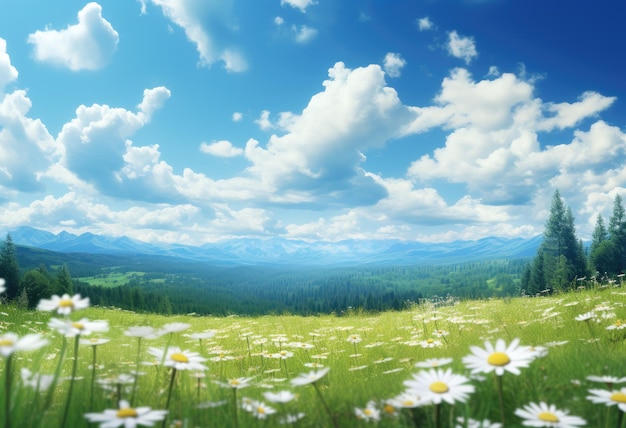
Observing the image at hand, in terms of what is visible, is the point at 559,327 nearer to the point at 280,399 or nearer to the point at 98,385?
the point at 280,399

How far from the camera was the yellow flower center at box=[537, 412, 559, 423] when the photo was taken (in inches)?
84.1

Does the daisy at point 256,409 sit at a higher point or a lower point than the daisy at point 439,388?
lower

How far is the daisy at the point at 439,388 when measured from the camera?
221 cm

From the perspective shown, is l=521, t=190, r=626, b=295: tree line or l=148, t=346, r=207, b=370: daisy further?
l=521, t=190, r=626, b=295: tree line

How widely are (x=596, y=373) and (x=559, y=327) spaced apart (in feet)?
18.1

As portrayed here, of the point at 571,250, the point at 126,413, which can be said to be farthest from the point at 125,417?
the point at 571,250

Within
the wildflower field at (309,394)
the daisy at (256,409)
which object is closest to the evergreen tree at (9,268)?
the wildflower field at (309,394)

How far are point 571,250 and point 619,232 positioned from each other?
11113 mm

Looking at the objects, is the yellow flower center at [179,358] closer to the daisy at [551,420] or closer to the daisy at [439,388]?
the daisy at [439,388]

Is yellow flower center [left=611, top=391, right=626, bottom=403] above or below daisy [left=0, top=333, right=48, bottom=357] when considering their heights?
below

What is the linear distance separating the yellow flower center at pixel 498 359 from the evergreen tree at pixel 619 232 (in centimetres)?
7699

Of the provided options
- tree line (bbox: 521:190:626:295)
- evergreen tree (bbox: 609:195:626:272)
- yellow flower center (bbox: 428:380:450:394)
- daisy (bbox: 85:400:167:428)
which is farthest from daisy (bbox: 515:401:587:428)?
evergreen tree (bbox: 609:195:626:272)

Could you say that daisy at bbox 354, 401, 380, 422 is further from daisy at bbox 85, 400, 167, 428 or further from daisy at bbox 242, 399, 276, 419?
daisy at bbox 85, 400, 167, 428

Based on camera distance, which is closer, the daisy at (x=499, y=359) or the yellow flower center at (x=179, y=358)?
the daisy at (x=499, y=359)
